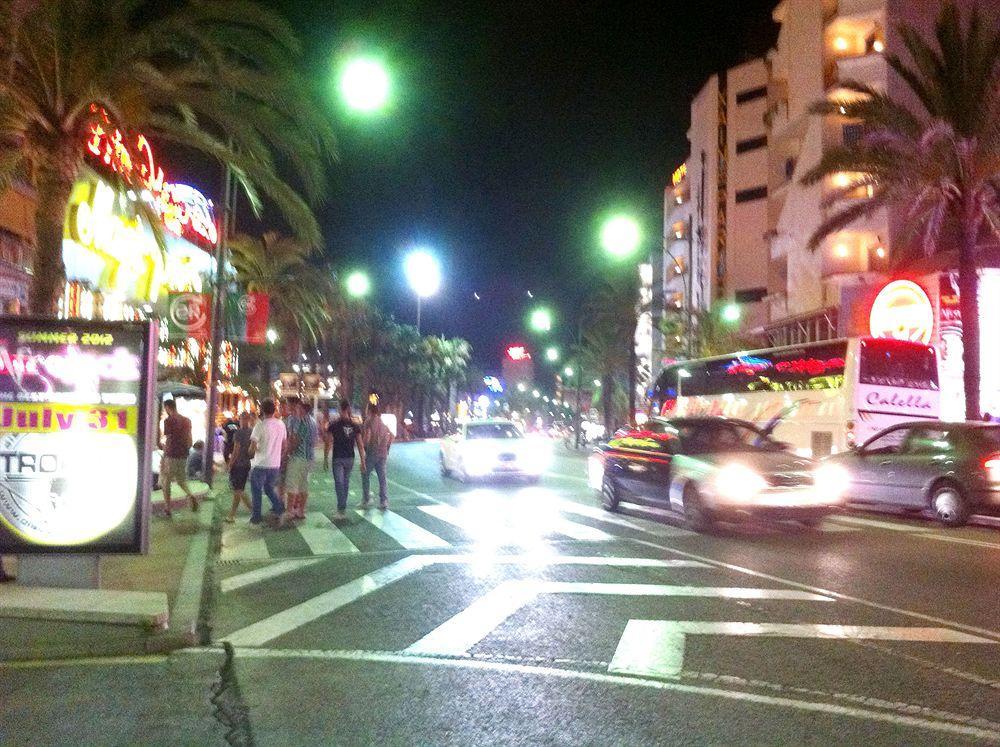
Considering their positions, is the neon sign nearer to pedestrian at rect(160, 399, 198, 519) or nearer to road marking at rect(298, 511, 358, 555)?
pedestrian at rect(160, 399, 198, 519)

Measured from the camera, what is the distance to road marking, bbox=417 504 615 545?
1333cm

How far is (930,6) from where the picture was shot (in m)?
39.2

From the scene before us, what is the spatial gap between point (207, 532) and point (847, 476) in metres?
10.7

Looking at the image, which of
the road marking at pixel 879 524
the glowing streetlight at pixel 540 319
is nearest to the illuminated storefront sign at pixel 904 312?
the glowing streetlight at pixel 540 319

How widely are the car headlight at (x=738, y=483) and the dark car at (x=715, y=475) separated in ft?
0.04

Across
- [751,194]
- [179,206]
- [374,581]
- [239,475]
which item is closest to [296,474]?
[239,475]

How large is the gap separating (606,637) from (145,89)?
8391mm

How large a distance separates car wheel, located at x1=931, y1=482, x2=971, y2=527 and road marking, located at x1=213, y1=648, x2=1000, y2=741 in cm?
1035

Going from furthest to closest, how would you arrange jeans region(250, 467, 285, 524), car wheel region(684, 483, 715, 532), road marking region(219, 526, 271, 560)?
jeans region(250, 467, 285, 524) < car wheel region(684, 483, 715, 532) < road marking region(219, 526, 271, 560)

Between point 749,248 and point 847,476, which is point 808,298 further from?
point 847,476

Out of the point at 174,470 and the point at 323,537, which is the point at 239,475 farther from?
the point at 323,537

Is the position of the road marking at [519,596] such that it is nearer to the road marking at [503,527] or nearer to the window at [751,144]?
the road marking at [503,527]

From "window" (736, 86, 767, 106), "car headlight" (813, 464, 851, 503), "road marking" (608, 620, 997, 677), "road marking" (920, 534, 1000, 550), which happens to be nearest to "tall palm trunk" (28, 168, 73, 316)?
"road marking" (608, 620, 997, 677)

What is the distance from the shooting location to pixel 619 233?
84.3 feet
